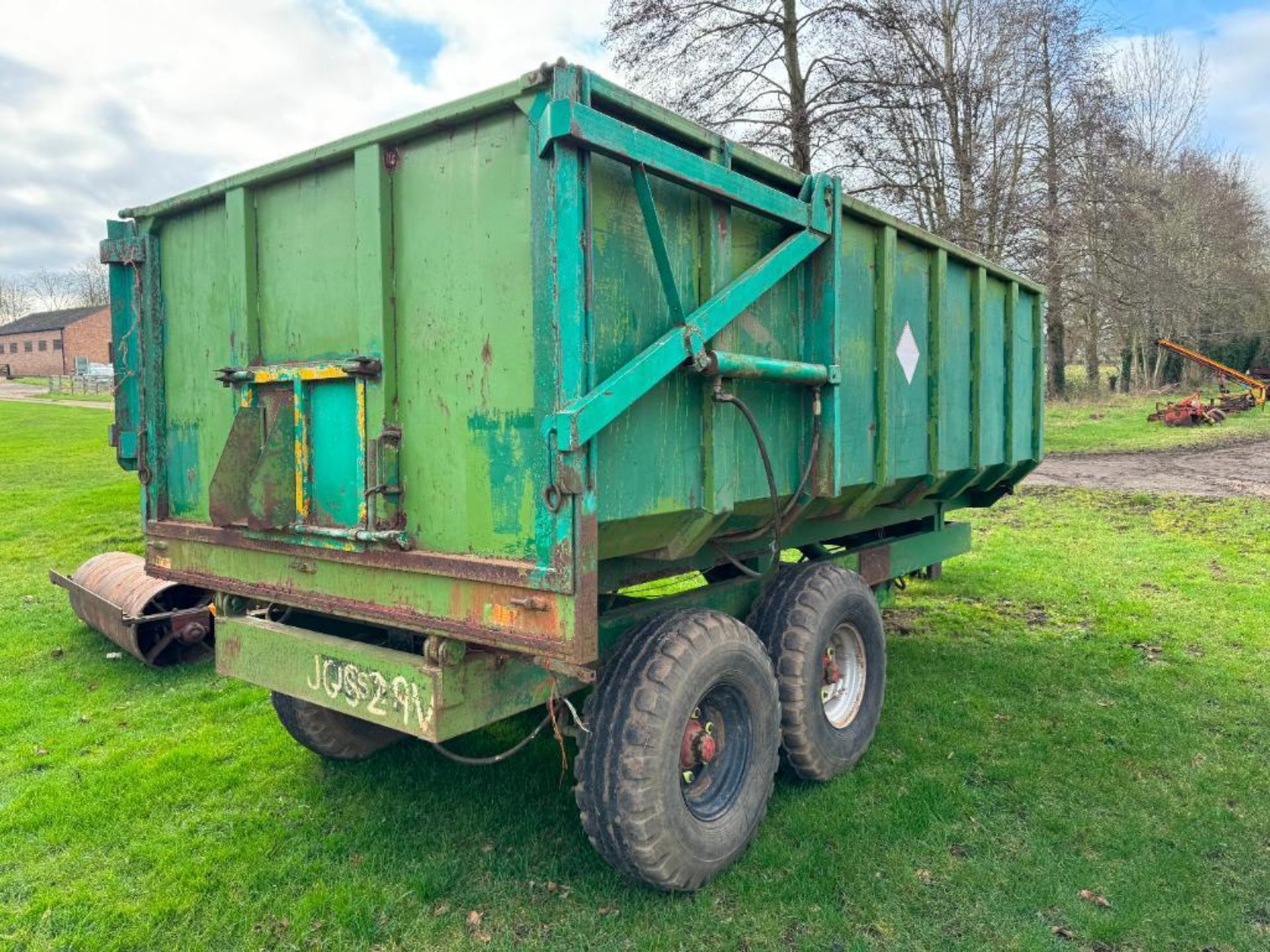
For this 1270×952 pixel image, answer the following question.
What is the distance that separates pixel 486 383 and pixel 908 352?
258cm

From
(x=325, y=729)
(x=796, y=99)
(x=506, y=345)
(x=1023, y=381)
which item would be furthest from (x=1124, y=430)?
(x=506, y=345)

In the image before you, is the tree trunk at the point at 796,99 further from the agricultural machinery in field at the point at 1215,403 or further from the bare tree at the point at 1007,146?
the agricultural machinery in field at the point at 1215,403

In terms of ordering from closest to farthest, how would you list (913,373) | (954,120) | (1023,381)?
(913,373)
(1023,381)
(954,120)

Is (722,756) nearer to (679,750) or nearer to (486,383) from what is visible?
(679,750)

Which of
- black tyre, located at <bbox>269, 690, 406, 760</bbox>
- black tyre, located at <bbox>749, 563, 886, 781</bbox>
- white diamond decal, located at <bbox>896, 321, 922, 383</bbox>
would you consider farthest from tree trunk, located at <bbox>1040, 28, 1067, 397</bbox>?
black tyre, located at <bbox>269, 690, 406, 760</bbox>

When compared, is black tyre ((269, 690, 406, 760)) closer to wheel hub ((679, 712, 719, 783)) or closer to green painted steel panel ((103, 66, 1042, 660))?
green painted steel panel ((103, 66, 1042, 660))

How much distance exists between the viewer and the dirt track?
13.2 metres

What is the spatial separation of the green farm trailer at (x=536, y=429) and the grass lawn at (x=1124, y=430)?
52.6ft

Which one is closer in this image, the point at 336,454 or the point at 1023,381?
the point at 336,454

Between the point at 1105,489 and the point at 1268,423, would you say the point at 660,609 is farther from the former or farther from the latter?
the point at 1268,423

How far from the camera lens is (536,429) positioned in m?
2.75

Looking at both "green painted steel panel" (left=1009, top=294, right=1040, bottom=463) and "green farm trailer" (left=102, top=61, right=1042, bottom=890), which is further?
"green painted steel panel" (left=1009, top=294, right=1040, bottom=463)

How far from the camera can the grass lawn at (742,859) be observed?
3074mm

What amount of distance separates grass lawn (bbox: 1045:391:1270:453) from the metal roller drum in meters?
16.6
